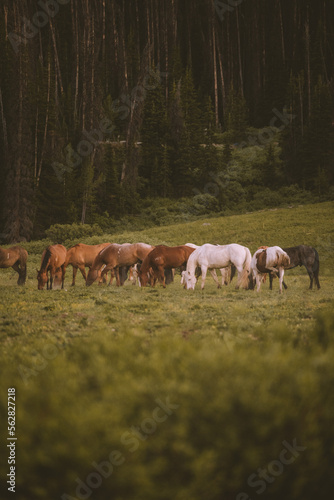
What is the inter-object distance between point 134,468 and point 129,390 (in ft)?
1.58

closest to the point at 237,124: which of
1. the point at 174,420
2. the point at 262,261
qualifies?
the point at 262,261

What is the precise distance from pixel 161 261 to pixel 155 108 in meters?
35.5

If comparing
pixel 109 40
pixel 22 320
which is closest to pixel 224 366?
pixel 22 320

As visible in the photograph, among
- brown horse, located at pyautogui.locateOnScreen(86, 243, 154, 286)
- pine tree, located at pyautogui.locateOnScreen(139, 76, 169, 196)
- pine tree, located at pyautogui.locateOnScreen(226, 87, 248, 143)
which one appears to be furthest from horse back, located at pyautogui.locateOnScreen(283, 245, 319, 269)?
pine tree, located at pyautogui.locateOnScreen(226, 87, 248, 143)

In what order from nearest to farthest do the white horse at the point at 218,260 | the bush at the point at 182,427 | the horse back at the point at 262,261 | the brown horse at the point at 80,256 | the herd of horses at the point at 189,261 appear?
1. the bush at the point at 182,427
2. the horse back at the point at 262,261
3. the herd of horses at the point at 189,261
4. the white horse at the point at 218,260
5. the brown horse at the point at 80,256

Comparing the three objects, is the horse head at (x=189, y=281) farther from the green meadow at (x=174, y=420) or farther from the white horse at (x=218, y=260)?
the green meadow at (x=174, y=420)

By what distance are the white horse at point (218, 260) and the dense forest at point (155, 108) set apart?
22893 millimetres

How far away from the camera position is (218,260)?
13.9m

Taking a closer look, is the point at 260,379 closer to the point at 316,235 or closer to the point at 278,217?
the point at 316,235

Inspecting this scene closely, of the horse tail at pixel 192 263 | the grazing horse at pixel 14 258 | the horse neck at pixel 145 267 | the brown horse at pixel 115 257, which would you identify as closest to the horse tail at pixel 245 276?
the horse tail at pixel 192 263

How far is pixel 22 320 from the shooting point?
746 cm

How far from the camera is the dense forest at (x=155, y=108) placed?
3638 centimetres

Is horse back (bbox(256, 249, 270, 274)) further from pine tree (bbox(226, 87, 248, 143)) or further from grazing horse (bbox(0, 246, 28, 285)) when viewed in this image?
pine tree (bbox(226, 87, 248, 143))

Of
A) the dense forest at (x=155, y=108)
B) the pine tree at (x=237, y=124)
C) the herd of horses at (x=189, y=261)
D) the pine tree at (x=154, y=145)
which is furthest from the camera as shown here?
the pine tree at (x=237, y=124)
